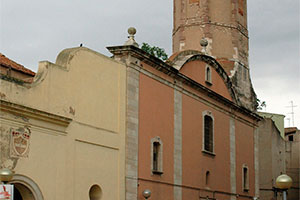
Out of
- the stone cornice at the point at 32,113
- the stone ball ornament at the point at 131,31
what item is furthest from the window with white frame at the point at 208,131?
the stone cornice at the point at 32,113

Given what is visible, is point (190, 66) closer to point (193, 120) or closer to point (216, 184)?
point (193, 120)

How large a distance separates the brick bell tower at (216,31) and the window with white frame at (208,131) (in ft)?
13.3

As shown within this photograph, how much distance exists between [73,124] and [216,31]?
47.1ft

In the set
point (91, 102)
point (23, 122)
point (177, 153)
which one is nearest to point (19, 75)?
point (91, 102)

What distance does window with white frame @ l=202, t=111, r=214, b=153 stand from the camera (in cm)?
2586

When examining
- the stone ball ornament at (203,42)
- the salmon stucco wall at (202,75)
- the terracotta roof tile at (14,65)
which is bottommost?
the terracotta roof tile at (14,65)

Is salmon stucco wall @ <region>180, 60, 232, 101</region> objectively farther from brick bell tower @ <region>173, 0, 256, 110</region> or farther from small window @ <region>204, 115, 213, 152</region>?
brick bell tower @ <region>173, 0, 256, 110</region>

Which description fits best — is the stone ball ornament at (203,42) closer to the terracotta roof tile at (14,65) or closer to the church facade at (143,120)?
the church facade at (143,120)

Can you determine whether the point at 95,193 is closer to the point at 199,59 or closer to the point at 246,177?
the point at 199,59

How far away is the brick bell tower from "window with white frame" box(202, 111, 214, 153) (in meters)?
4.07

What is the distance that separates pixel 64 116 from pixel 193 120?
29.3 feet

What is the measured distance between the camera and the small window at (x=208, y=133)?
85.3 feet

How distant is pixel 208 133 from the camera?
2625cm

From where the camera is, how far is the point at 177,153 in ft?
75.7
